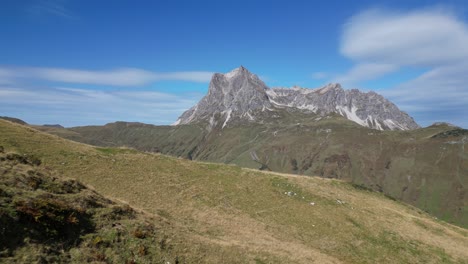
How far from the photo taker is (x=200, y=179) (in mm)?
49844

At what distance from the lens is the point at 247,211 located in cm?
4191

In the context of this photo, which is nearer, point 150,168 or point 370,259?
point 370,259

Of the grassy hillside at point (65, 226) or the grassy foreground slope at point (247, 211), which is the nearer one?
the grassy hillside at point (65, 226)

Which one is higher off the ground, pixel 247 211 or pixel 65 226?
pixel 65 226

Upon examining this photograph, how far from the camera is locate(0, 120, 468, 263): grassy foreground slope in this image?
100ft

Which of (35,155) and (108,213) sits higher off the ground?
(35,155)

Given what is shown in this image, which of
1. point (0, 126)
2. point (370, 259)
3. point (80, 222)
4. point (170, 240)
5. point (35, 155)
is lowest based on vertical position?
point (370, 259)

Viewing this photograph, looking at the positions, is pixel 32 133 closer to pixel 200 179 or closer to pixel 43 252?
pixel 200 179

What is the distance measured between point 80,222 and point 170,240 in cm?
632

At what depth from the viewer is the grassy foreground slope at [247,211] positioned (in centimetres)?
3053

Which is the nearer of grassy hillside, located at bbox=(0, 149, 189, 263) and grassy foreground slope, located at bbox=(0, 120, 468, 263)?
grassy hillside, located at bbox=(0, 149, 189, 263)

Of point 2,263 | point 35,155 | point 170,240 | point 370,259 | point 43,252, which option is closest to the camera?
point 2,263

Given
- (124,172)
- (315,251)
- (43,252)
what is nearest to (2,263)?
(43,252)

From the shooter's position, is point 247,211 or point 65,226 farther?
point 247,211
